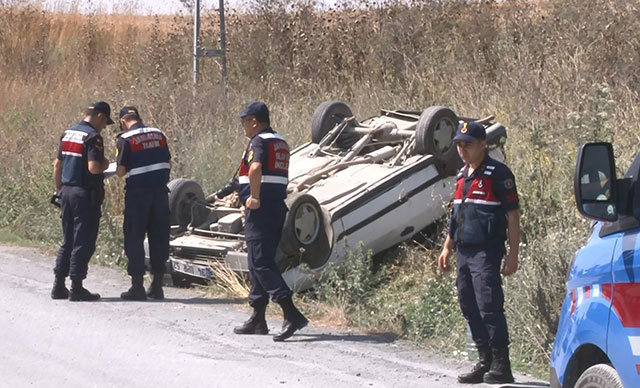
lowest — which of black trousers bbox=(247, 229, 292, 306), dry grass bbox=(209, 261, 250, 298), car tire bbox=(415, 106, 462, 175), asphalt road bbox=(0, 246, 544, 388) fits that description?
asphalt road bbox=(0, 246, 544, 388)

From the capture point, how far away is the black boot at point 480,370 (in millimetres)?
7603

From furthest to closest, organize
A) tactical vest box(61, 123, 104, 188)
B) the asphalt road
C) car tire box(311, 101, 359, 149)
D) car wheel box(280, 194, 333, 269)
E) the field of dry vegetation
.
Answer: car tire box(311, 101, 359, 149)
tactical vest box(61, 123, 104, 188)
car wheel box(280, 194, 333, 269)
the field of dry vegetation
the asphalt road

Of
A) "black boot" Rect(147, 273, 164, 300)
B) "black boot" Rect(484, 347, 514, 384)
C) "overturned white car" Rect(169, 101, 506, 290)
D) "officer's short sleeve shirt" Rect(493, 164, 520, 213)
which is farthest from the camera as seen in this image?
"black boot" Rect(147, 273, 164, 300)

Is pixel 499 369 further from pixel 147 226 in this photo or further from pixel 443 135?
pixel 147 226

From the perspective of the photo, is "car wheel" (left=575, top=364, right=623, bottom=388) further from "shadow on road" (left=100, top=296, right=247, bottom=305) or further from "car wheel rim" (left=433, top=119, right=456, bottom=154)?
"car wheel rim" (left=433, top=119, right=456, bottom=154)

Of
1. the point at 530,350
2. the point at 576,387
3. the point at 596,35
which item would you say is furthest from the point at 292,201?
the point at 596,35

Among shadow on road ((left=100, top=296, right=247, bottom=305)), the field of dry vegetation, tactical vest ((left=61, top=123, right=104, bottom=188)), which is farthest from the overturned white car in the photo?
tactical vest ((left=61, top=123, right=104, bottom=188))

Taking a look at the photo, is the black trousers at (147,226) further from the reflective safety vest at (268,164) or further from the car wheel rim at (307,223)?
the reflective safety vest at (268,164)

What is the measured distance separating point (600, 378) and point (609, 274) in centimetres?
48

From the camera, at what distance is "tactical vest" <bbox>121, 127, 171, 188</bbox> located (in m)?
10.6

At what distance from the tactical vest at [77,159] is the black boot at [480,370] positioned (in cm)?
469

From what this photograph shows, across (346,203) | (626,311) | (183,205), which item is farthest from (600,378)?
(183,205)

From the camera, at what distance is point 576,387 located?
17.0 feet

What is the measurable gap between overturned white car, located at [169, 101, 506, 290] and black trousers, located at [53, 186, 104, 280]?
0.93 metres
